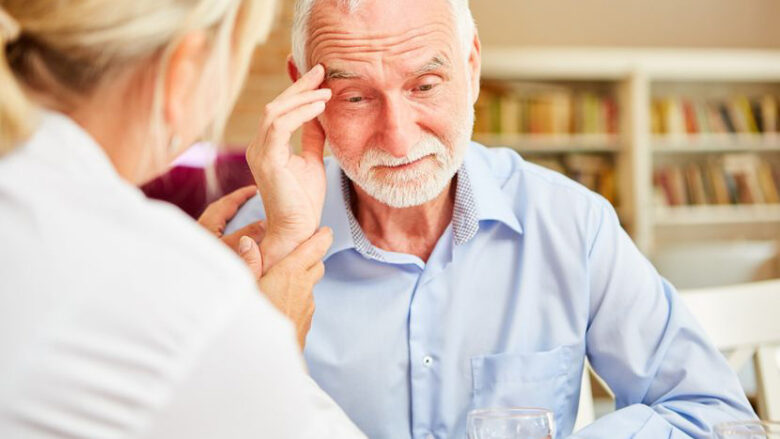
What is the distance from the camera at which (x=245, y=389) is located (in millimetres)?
676

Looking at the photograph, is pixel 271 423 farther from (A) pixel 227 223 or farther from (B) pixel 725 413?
(A) pixel 227 223

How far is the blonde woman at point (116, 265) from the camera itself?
63 centimetres

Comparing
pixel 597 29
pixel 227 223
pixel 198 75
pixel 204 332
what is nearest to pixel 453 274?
pixel 227 223

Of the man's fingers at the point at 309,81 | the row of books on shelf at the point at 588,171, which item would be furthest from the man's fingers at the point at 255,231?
the row of books on shelf at the point at 588,171

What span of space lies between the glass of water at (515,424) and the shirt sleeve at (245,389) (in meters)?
0.34

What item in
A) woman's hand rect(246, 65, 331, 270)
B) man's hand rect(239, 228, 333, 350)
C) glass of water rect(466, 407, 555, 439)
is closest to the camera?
glass of water rect(466, 407, 555, 439)

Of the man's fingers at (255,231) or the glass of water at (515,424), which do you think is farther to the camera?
the man's fingers at (255,231)

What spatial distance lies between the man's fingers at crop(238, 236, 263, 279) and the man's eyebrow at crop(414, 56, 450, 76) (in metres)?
0.39

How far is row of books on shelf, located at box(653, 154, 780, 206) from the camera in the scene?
6344mm

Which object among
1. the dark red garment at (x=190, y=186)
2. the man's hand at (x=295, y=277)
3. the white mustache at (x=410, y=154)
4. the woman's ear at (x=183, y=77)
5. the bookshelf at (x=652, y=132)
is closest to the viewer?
the woman's ear at (x=183, y=77)

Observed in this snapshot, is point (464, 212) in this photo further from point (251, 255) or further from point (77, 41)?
point (77, 41)

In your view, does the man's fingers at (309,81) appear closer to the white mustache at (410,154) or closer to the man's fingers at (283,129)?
the man's fingers at (283,129)

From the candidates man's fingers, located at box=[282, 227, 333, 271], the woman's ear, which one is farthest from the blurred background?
the woman's ear

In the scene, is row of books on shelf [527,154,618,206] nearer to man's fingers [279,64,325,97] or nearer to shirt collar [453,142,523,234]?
shirt collar [453,142,523,234]
